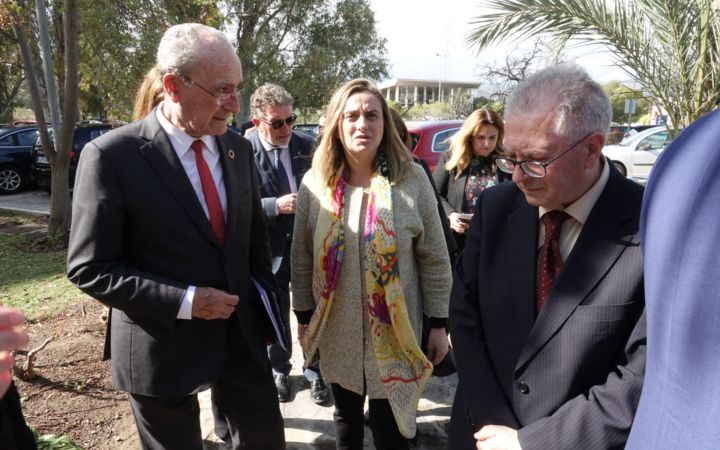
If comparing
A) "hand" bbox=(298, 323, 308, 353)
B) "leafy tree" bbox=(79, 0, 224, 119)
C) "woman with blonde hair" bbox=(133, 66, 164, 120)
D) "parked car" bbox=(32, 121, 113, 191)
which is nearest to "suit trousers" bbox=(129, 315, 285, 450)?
"hand" bbox=(298, 323, 308, 353)

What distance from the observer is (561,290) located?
136 centimetres

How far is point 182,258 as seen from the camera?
6.08ft

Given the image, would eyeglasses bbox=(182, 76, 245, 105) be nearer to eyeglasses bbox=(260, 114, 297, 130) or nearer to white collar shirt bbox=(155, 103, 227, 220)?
white collar shirt bbox=(155, 103, 227, 220)

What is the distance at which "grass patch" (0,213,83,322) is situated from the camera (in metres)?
4.75

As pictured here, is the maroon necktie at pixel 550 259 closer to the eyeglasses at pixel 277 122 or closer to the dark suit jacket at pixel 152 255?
the dark suit jacket at pixel 152 255

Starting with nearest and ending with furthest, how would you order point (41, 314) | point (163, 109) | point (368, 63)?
point (163, 109) < point (41, 314) < point (368, 63)

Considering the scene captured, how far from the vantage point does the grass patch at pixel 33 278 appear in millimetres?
4750

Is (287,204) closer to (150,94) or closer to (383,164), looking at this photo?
(383,164)

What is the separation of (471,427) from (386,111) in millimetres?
1450

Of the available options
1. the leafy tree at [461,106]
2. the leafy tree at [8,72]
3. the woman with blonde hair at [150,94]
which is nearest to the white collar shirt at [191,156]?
the woman with blonde hair at [150,94]

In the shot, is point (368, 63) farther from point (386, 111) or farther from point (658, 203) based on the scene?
point (658, 203)

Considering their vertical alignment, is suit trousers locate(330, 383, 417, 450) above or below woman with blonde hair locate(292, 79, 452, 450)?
below

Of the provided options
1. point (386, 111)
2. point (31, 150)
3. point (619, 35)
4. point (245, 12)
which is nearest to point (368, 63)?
point (245, 12)

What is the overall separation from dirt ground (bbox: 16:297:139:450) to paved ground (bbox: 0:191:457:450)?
0.53 metres
